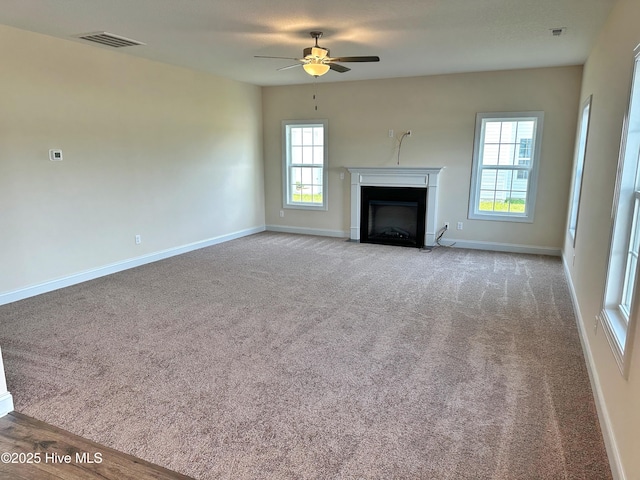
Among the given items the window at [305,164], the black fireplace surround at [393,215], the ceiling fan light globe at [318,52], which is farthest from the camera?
the window at [305,164]

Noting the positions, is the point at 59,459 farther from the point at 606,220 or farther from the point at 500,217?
the point at 500,217

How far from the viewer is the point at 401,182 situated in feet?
21.8

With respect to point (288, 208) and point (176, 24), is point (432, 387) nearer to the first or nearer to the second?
point (176, 24)

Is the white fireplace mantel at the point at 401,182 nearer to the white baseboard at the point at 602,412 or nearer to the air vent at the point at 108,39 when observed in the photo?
the white baseboard at the point at 602,412

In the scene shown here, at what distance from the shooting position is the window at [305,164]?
7.35 meters

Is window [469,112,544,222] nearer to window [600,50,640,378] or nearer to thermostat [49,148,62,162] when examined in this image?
window [600,50,640,378]

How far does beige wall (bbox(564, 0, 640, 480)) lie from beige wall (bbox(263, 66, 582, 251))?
1471mm

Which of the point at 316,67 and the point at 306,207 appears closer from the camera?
the point at 316,67

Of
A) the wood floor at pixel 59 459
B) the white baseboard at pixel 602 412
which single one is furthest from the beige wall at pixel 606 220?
the wood floor at pixel 59 459

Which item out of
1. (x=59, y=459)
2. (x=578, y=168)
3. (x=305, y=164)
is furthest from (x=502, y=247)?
(x=59, y=459)

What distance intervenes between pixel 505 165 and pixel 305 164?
11.1 feet

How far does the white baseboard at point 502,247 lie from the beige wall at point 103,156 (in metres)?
3.82

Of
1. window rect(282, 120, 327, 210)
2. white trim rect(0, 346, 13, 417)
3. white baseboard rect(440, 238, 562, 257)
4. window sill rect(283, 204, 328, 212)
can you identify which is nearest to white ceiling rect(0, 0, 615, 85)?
window rect(282, 120, 327, 210)

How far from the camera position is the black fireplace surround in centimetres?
665
